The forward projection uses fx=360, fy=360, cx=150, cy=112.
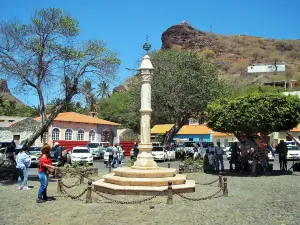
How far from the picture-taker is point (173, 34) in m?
129

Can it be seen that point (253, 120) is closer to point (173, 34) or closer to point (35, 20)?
point (35, 20)

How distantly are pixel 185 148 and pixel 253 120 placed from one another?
16.4 metres

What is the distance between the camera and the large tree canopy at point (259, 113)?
628 inches

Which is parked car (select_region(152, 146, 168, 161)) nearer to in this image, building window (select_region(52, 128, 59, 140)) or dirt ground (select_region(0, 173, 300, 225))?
building window (select_region(52, 128, 59, 140))

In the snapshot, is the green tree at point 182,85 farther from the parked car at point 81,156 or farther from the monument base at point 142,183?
the monument base at point 142,183

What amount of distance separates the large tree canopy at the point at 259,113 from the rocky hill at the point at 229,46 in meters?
105

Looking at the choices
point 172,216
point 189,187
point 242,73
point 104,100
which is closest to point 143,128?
point 189,187

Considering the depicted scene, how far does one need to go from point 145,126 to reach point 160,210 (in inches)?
180

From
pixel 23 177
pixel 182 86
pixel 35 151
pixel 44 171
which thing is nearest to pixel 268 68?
pixel 182 86

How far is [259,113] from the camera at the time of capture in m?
15.9

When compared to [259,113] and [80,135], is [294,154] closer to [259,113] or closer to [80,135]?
[259,113]

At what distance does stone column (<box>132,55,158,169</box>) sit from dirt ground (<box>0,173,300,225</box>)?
1948mm

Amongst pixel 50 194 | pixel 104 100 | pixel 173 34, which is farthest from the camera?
pixel 173 34

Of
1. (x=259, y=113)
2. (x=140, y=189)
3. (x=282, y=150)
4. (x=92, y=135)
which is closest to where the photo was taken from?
(x=140, y=189)
